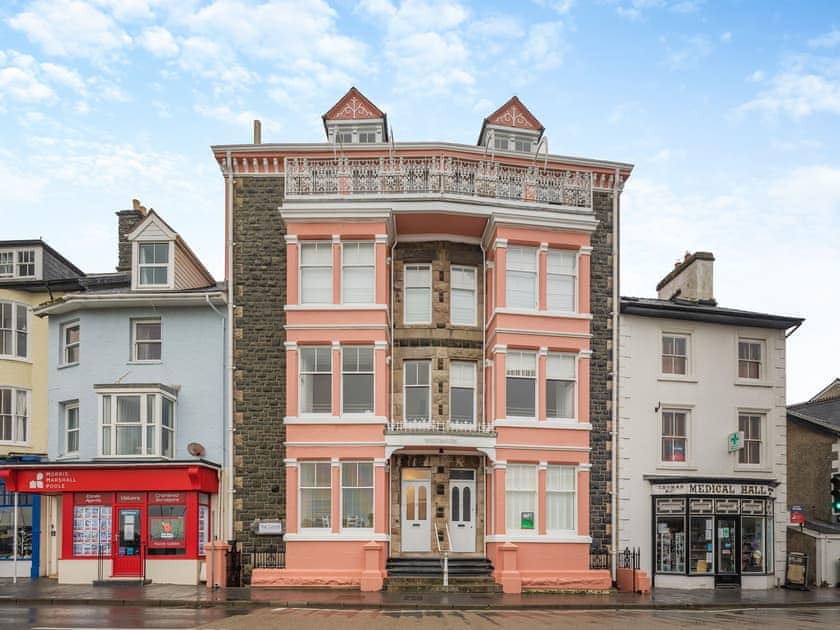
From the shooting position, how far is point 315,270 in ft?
90.6

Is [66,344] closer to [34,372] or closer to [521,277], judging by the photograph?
[34,372]

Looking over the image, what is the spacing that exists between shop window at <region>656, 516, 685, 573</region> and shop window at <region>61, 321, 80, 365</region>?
64.7 feet

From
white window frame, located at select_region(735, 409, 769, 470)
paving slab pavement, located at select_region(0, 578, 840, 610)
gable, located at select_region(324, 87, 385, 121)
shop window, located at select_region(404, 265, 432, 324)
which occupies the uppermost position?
gable, located at select_region(324, 87, 385, 121)

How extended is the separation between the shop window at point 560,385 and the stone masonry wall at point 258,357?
8.32m

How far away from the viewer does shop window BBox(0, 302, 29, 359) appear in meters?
30.8

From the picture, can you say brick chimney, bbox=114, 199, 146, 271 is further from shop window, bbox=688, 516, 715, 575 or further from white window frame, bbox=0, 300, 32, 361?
shop window, bbox=688, 516, 715, 575

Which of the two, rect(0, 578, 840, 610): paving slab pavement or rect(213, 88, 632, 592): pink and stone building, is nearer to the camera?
rect(0, 578, 840, 610): paving slab pavement

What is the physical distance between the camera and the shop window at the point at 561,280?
28.3m

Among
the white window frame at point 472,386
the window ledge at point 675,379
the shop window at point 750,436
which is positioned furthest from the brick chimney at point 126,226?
the shop window at point 750,436

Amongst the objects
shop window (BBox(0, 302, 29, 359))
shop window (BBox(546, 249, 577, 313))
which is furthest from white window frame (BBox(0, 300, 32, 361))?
shop window (BBox(546, 249, 577, 313))

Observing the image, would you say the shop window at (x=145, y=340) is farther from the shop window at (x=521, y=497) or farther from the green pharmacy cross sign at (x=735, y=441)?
the green pharmacy cross sign at (x=735, y=441)

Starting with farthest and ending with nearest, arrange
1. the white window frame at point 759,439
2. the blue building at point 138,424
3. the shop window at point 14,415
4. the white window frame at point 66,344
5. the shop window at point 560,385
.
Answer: the shop window at point 14,415
the white window frame at point 759,439
the white window frame at point 66,344
the shop window at point 560,385
the blue building at point 138,424

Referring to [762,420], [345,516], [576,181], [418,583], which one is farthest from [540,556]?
[576,181]

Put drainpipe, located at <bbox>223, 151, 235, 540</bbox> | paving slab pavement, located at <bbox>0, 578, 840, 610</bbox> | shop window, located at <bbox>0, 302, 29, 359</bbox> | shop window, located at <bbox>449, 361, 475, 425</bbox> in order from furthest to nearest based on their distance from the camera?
shop window, located at <bbox>0, 302, 29, 359</bbox>, shop window, located at <bbox>449, 361, 475, 425</bbox>, drainpipe, located at <bbox>223, 151, 235, 540</bbox>, paving slab pavement, located at <bbox>0, 578, 840, 610</bbox>
